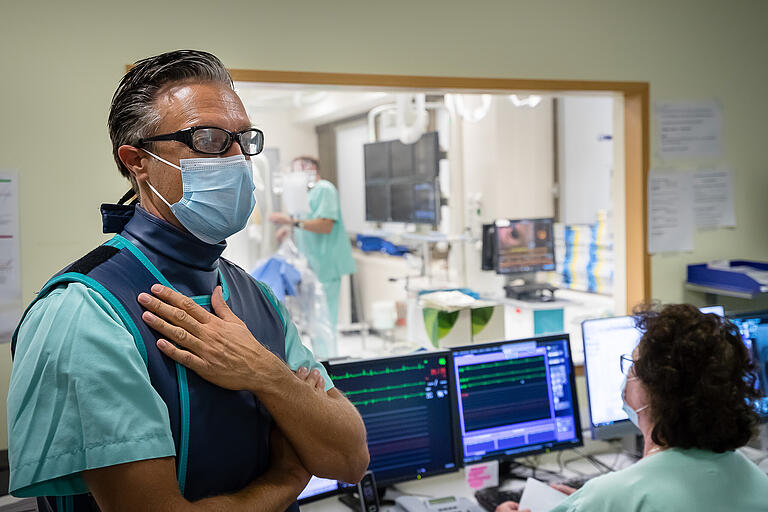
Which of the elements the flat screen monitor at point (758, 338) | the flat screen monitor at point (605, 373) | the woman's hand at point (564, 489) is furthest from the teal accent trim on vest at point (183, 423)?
the flat screen monitor at point (758, 338)

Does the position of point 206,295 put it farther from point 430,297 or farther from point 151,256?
point 430,297

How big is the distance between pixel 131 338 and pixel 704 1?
2.84m

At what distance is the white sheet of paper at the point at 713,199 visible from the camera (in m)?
2.96

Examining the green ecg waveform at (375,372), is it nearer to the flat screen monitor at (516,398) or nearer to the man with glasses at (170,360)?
the flat screen monitor at (516,398)

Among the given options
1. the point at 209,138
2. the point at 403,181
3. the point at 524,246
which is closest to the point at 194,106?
the point at 209,138

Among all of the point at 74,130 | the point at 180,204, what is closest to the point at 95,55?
the point at 74,130

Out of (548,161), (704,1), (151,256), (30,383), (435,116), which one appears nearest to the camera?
(30,383)

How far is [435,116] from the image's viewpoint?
5484 millimetres

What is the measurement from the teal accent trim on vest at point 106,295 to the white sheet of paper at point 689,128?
2508 mm

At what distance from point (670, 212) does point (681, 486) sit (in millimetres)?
1784

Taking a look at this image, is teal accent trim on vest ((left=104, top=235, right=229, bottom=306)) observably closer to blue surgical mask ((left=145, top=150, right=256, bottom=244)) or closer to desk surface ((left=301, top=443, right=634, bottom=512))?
blue surgical mask ((left=145, top=150, right=256, bottom=244))

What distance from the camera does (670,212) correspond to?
292 cm

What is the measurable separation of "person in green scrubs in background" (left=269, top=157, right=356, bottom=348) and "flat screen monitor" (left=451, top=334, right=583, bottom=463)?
2368 millimetres

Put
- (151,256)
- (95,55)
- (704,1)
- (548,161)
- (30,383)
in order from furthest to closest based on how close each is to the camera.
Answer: (548,161) < (704,1) < (95,55) < (151,256) < (30,383)
